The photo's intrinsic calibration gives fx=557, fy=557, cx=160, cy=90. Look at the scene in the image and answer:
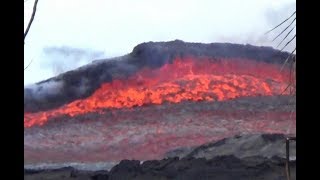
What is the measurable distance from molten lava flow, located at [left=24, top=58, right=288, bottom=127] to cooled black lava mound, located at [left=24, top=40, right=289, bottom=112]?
4cm

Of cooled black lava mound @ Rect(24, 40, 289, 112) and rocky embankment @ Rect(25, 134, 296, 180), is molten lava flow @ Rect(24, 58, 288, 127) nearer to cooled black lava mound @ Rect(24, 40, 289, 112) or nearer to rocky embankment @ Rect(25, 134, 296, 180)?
cooled black lava mound @ Rect(24, 40, 289, 112)

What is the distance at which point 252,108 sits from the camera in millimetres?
3080

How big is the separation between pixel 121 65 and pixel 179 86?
0.37m

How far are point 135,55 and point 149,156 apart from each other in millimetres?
→ 601

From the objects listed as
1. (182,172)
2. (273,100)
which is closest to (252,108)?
(273,100)

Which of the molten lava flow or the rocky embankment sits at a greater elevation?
the molten lava flow

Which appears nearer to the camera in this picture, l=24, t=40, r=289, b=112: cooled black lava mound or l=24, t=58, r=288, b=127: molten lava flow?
l=24, t=40, r=289, b=112: cooled black lava mound

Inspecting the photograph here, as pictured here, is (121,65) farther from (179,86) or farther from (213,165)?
(213,165)

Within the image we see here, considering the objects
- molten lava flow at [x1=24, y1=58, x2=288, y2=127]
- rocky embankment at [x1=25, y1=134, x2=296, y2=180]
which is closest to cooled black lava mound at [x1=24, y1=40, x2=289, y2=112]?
molten lava flow at [x1=24, y1=58, x2=288, y2=127]

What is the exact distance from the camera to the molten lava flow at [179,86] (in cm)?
309

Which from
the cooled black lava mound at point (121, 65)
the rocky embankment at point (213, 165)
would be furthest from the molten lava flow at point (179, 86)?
the rocky embankment at point (213, 165)

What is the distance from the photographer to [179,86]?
316 centimetres

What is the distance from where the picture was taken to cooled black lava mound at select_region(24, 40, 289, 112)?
113 inches
